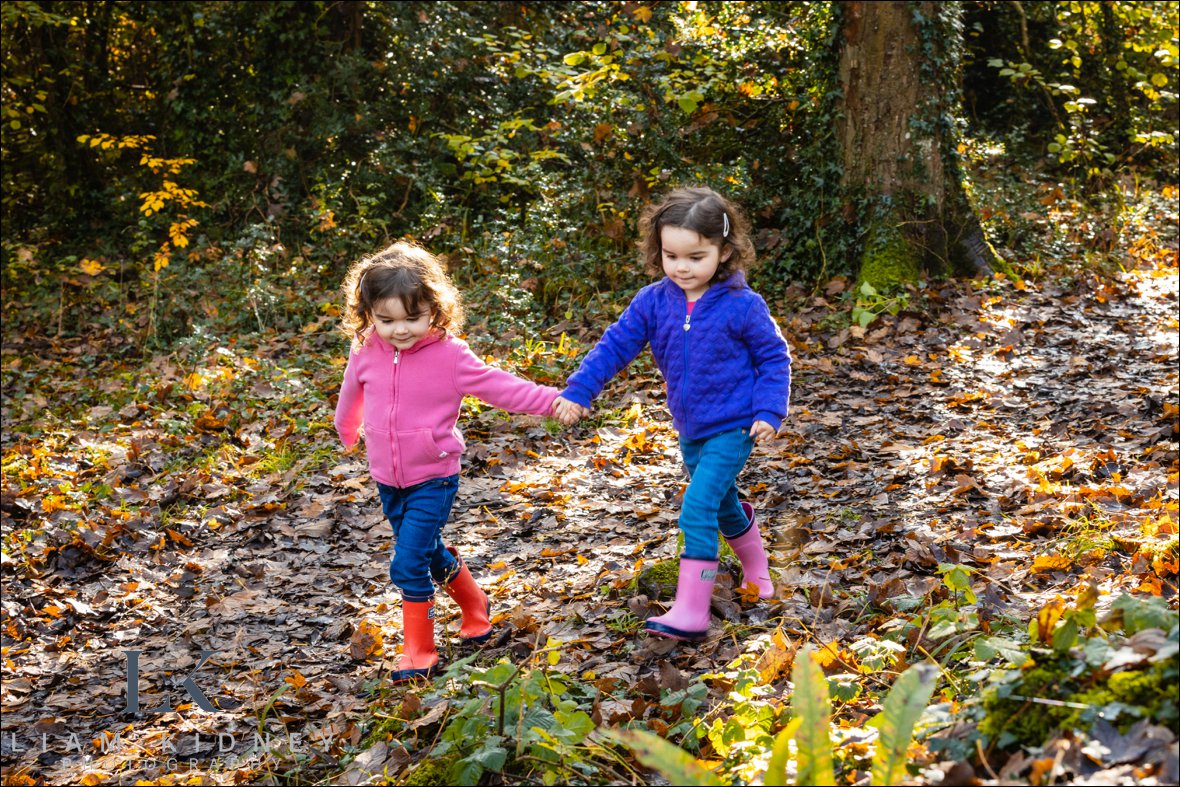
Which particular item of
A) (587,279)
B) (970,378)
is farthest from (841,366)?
(587,279)

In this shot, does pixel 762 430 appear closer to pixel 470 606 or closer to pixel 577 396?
pixel 577 396

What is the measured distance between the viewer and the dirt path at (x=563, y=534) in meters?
3.75

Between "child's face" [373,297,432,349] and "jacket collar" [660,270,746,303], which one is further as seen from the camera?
"jacket collar" [660,270,746,303]

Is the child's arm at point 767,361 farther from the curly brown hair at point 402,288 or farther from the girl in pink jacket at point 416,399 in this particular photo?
the curly brown hair at point 402,288

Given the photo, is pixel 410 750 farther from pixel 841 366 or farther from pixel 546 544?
pixel 841 366

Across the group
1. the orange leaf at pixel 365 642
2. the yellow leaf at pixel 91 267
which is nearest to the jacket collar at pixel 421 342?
the orange leaf at pixel 365 642

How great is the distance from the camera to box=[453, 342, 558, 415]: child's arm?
3973mm

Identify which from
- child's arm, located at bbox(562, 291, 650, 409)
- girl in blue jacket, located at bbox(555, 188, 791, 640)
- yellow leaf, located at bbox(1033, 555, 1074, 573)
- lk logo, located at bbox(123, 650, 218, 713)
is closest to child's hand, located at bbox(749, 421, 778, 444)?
girl in blue jacket, located at bbox(555, 188, 791, 640)

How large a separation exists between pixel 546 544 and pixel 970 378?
3.45m

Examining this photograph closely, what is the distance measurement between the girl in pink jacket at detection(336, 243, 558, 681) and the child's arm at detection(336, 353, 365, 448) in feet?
0.19

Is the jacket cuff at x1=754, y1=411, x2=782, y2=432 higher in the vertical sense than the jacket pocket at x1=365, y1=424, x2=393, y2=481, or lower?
higher

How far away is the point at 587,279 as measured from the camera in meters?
9.59

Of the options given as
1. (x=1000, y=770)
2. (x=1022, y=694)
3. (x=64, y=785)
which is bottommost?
(x=64, y=785)

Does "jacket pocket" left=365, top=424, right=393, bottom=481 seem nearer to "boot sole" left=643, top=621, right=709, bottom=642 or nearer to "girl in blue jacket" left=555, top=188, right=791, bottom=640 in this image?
"girl in blue jacket" left=555, top=188, right=791, bottom=640
